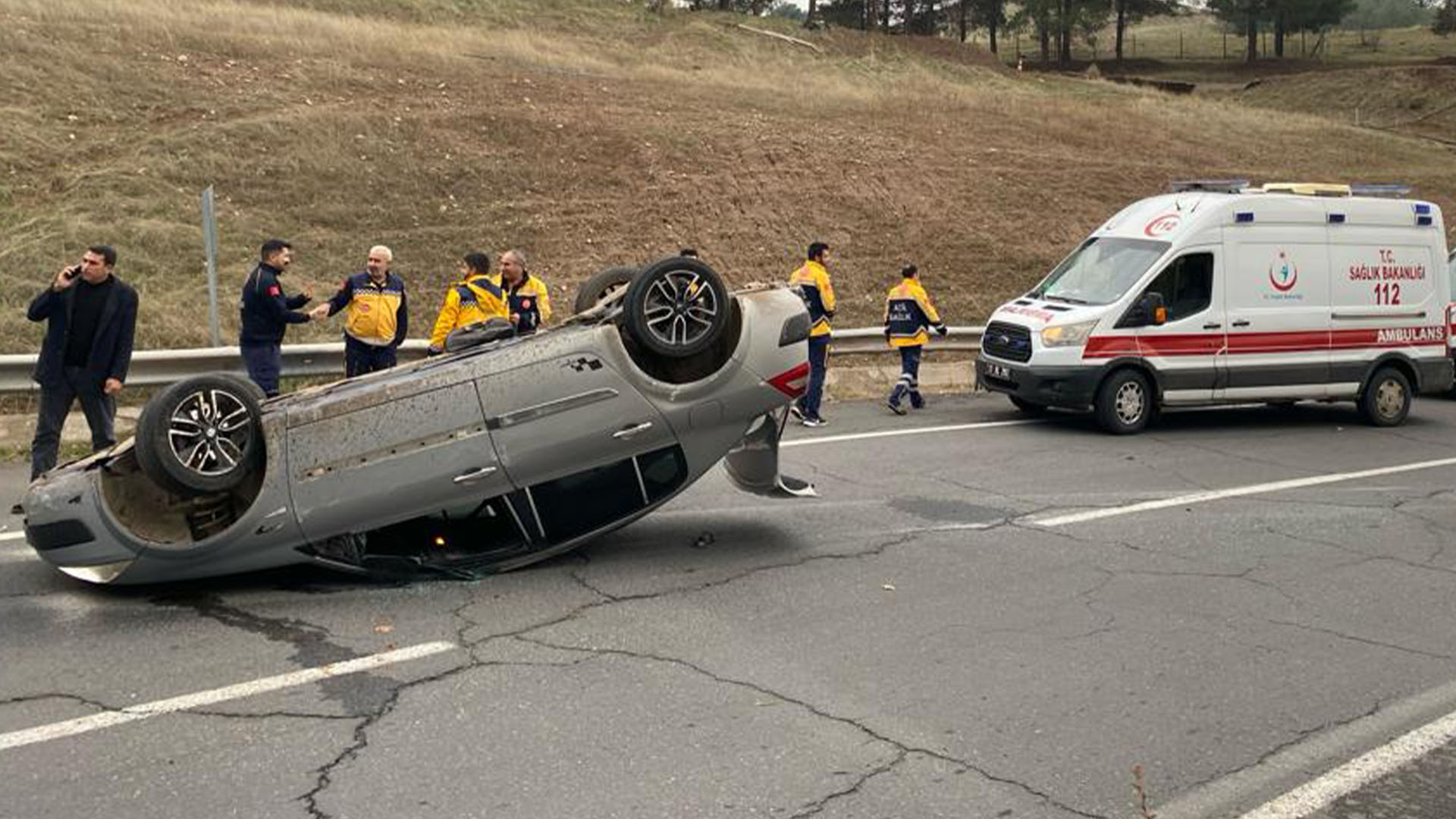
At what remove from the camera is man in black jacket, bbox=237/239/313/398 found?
10938 millimetres

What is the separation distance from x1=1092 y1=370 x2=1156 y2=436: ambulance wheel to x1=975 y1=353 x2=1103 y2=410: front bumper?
0.14 metres

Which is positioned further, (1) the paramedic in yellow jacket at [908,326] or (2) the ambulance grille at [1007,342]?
(1) the paramedic in yellow jacket at [908,326]

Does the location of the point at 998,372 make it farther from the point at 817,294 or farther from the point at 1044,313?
the point at 817,294

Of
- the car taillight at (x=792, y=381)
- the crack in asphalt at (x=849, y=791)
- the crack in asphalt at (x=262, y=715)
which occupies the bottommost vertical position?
the crack in asphalt at (x=849, y=791)

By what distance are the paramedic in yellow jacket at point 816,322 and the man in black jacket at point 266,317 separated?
4808mm

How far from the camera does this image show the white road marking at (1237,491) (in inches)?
380

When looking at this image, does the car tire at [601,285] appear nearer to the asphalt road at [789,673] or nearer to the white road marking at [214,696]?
the asphalt road at [789,673]

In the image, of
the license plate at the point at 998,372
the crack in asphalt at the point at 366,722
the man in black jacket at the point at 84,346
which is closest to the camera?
the crack in asphalt at the point at 366,722

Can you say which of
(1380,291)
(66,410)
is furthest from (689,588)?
(1380,291)

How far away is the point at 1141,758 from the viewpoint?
5.38 metres

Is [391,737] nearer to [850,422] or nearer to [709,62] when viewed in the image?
[850,422]

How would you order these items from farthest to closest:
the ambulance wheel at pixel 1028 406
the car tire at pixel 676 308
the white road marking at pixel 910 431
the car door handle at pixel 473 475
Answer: the ambulance wheel at pixel 1028 406 → the white road marking at pixel 910 431 → the car tire at pixel 676 308 → the car door handle at pixel 473 475

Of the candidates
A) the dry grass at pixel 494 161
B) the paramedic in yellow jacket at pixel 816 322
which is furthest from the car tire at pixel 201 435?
the dry grass at pixel 494 161

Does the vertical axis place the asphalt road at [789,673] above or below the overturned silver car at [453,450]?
below
